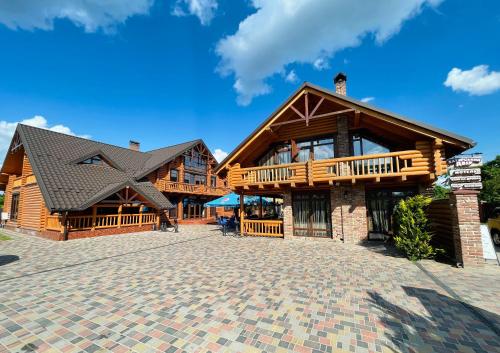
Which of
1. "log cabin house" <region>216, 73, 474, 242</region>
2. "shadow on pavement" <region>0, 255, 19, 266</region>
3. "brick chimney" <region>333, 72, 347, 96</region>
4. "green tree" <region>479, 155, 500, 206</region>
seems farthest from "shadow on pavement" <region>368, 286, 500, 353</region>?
"green tree" <region>479, 155, 500, 206</region>

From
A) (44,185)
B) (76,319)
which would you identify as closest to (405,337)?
(76,319)

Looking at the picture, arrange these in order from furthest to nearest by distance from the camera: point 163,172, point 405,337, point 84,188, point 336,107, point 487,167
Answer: point 487,167 → point 163,172 → point 84,188 → point 336,107 → point 405,337

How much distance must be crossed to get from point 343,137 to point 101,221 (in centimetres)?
1627

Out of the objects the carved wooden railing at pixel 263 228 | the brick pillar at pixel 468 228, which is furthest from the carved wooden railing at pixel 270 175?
the brick pillar at pixel 468 228

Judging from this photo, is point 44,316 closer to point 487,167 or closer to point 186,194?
point 186,194

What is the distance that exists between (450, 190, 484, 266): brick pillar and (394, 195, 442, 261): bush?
0.85m

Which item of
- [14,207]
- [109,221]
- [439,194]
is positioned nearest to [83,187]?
[109,221]

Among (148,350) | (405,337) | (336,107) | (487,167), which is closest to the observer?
(148,350)

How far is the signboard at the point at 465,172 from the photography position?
24.4ft

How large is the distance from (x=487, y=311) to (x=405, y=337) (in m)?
2.12

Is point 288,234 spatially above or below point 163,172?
below

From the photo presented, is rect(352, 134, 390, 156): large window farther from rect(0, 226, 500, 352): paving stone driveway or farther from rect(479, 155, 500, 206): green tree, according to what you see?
rect(479, 155, 500, 206): green tree

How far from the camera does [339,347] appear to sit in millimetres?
3221

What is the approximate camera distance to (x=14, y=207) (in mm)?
19094
